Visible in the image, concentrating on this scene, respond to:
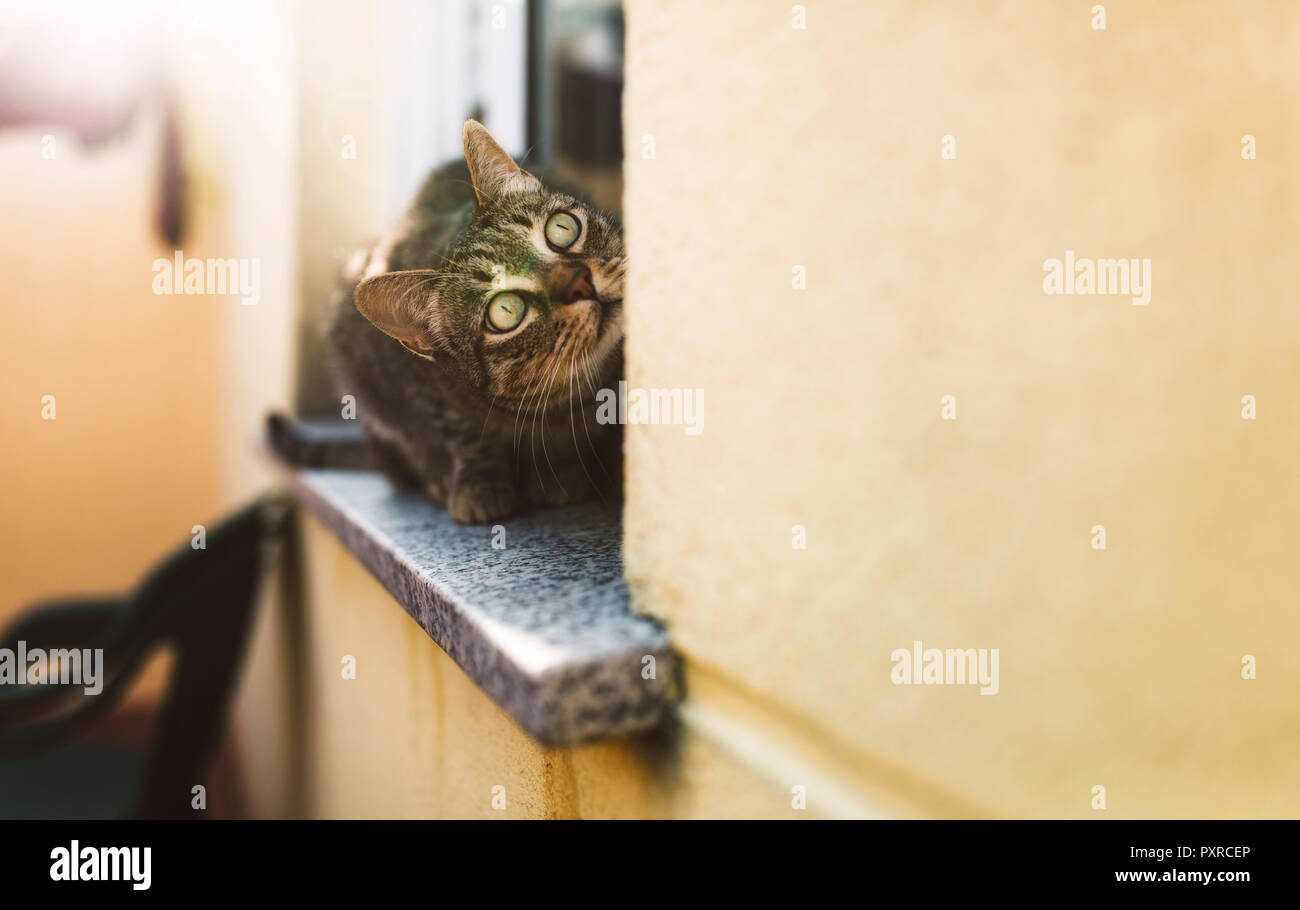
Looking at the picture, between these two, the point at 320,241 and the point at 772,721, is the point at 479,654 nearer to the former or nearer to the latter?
the point at 772,721

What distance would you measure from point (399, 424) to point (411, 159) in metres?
0.79

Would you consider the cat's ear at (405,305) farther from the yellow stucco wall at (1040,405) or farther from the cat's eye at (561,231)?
the yellow stucco wall at (1040,405)

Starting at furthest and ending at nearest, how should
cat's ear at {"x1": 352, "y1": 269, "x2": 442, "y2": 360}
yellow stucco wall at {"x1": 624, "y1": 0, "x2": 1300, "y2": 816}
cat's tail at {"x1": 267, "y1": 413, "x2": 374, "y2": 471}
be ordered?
1. cat's tail at {"x1": 267, "y1": 413, "x2": 374, "y2": 471}
2. cat's ear at {"x1": 352, "y1": 269, "x2": 442, "y2": 360}
3. yellow stucco wall at {"x1": 624, "y1": 0, "x2": 1300, "y2": 816}

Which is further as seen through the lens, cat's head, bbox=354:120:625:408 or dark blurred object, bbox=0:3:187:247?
dark blurred object, bbox=0:3:187:247

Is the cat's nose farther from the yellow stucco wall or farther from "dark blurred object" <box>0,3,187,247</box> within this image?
"dark blurred object" <box>0,3,187,247</box>

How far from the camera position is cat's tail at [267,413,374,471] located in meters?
1.45

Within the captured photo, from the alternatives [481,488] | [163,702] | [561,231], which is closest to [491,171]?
[561,231]

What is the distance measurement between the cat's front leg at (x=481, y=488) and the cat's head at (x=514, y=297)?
0.25 feet

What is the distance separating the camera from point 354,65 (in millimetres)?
1637

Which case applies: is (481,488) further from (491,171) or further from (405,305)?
(491,171)

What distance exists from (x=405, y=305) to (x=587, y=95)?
3.86 feet

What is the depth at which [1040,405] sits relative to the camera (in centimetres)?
32

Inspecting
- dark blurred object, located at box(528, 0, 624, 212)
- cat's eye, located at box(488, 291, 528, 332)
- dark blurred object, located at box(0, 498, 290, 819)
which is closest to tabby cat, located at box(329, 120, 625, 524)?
cat's eye, located at box(488, 291, 528, 332)
